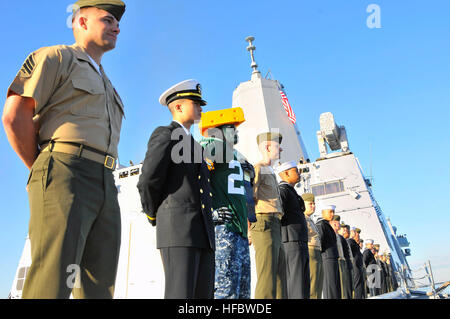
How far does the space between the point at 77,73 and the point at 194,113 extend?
1.05 meters

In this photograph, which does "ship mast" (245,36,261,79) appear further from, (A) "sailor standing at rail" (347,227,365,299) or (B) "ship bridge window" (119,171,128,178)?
(A) "sailor standing at rail" (347,227,365,299)

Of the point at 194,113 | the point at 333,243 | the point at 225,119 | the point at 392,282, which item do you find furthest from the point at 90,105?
the point at 392,282

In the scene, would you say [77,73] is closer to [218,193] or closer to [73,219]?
[73,219]

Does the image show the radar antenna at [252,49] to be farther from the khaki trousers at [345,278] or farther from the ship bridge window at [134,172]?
the khaki trousers at [345,278]

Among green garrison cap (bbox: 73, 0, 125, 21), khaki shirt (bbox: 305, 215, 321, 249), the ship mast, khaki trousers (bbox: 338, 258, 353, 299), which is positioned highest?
the ship mast

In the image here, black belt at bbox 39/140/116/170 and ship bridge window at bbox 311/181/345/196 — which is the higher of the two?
ship bridge window at bbox 311/181/345/196

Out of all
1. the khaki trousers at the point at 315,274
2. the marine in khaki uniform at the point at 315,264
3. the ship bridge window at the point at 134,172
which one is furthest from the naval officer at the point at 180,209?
the ship bridge window at the point at 134,172

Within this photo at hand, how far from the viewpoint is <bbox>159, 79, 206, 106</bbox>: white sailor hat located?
2.74 meters

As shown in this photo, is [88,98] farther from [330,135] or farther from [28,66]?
[330,135]

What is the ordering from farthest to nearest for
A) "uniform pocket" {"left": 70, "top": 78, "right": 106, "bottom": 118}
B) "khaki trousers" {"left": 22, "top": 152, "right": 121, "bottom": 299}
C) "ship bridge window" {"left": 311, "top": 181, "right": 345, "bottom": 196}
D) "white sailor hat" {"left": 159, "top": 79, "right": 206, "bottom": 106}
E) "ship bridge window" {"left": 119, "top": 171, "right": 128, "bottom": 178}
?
"ship bridge window" {"left": 311, "top": 181, "right": 345, "bottom": 196}
"ship bridge window" {"left": 119, "top": 171, "right": 128, "bottom": 178}
"white sailor hat" {"left": 159, "top": 79, "right": 206, "bottom": 106}
"uniform pocket" {"left": 70, "top": 78, "right": 106, "bottom": 118}
"khaki trousers" {"left": 22, "top": 152, "right": 121, "bottom": 299}

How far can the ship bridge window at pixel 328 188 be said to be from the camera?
16.9 metres

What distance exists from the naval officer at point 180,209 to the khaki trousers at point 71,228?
490 millimetres

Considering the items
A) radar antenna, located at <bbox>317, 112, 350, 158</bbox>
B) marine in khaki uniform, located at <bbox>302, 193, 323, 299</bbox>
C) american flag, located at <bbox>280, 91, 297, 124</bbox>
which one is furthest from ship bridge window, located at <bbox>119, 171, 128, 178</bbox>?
marine in khaki uniform, located at <bbox>302, 193, 323, 299</bbox>

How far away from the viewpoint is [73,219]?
1555 millimetres
